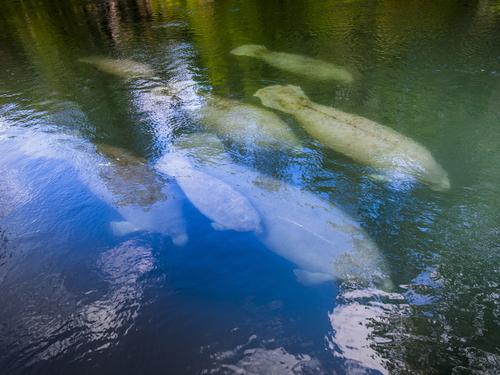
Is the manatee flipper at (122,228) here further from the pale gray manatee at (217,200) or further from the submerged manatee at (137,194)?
the pale gray manatee at (217,200)

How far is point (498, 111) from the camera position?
4934mm

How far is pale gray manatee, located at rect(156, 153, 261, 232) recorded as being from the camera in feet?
10.3

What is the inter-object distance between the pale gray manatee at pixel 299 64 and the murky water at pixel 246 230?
0.64ft

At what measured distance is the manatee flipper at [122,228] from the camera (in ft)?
10.7

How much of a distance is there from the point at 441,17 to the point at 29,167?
1373 cm

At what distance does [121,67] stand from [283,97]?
515cm

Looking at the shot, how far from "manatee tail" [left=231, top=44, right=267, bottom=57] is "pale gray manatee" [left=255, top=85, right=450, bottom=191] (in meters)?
4.06

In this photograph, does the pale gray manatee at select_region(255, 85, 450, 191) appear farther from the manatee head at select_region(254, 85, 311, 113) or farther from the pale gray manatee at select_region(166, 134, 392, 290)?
the pale gray manatee at select_region(166, 134, 392, 290)

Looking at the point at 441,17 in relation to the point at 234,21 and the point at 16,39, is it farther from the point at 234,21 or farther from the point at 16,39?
the point at 16,39

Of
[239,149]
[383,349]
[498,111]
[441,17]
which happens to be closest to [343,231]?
[383,349]

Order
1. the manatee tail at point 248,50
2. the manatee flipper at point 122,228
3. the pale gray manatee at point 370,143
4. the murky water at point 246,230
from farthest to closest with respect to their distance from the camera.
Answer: the manatee tail at point 248,50, the pale gray manatee at point 370,143, the manatee flipper at point 122,228, the murky water at point 246,230

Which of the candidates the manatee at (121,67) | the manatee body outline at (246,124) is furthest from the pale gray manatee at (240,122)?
the manatee at (121,67)

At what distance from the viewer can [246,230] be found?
311 centimetres

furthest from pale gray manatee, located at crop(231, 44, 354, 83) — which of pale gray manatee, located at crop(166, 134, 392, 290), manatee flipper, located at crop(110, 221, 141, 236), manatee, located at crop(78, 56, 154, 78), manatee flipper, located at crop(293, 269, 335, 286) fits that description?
manatee flipper, located at crop(110, 221, 141, 236)
